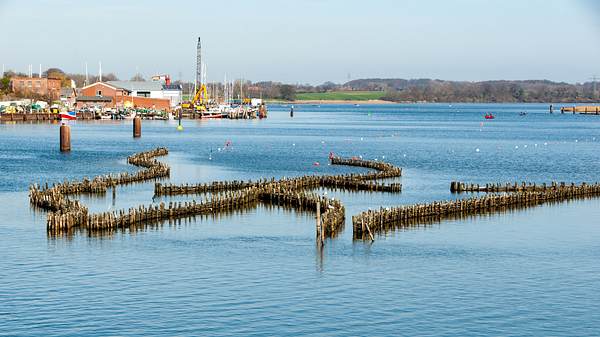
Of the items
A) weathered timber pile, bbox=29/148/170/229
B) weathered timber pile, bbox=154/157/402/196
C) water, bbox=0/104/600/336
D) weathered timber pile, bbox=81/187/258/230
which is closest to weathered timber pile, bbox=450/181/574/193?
water, bbox=0/104/600/336

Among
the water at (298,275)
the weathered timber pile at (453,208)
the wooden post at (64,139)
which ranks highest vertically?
the wooden post at (64,139)

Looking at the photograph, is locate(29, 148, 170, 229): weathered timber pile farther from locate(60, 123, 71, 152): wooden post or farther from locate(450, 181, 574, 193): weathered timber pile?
locate(450, 181, 574, 193): weathered timber pile

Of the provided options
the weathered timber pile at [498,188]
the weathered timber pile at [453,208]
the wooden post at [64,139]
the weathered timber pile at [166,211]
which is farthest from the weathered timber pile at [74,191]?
the weathered timber pile at [498,188]

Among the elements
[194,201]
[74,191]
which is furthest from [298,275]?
[74,191]

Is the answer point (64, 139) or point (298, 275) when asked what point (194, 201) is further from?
point (64, 139)

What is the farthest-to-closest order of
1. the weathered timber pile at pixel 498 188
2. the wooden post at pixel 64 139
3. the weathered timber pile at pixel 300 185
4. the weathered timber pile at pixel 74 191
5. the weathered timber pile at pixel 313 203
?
1. the wooden post at pixel 64 139
2. the weathered timber pile at pixel 498 188
3. the weathered timber pile at pixel 300 185
4. the weathered timber pile at pixel 313 203
5. the weathered timber pile at pixel 74 191

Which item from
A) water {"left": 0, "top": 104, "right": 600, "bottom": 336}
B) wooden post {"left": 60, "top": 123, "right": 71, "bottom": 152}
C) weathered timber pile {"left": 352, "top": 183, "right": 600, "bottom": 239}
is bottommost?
water {"left": 0, "top": 104, "right": 600, "bottom": 336}

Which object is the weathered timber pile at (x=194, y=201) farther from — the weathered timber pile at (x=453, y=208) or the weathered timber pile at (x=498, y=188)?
the weathered timber pile at (x=498, y=188)

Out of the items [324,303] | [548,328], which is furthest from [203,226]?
[548,328]

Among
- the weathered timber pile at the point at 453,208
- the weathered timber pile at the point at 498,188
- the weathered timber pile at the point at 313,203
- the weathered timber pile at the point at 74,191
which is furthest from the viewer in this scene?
the weathered timber pile at the point at 498,188

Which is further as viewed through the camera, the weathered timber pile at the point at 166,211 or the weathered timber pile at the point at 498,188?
the weathered timber pile at the point at 498,188

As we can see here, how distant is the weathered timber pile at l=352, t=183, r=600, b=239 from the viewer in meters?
67.1

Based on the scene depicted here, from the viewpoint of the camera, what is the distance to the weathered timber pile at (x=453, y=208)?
6706 cm

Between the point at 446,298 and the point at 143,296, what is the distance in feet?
50.1
